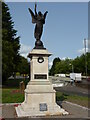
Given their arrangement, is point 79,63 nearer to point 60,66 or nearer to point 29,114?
point 60,66

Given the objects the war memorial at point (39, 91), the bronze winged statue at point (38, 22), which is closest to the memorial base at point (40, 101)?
the war memorial at point (39, 91)

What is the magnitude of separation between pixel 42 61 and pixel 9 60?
64.6ft

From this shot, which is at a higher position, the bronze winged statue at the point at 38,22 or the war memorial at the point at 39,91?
the bronze winged statue at the point at 38,22

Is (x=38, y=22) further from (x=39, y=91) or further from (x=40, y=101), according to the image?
(x=40, y=101)

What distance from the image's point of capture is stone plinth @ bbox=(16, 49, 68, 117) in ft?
43.6

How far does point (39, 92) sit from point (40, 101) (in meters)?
0.51

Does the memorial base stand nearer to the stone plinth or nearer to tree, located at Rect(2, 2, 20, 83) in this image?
the stone plinth

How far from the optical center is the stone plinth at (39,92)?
13.3 meters

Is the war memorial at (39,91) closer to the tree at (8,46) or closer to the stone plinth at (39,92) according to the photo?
the stone plinth at (39,92)

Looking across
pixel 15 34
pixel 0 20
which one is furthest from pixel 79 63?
pixel 0 20

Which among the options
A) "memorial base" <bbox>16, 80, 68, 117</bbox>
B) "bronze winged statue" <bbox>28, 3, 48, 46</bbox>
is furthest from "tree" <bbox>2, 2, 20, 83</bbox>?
"memorial base" <bbox>16, 80, 68, 117</bbox>

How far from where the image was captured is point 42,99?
44.9 feet

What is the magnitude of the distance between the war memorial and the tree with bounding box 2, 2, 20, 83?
18.2 metres

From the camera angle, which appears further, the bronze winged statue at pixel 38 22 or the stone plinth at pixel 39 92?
the bronze winged statue at pixel 38 22
